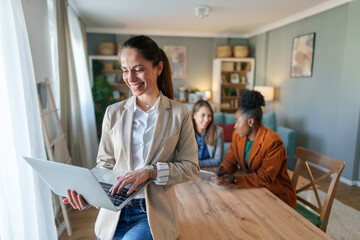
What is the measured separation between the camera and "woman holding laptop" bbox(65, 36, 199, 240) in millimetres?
876

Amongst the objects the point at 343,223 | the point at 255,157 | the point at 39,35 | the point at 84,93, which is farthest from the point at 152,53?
the point at 84,93

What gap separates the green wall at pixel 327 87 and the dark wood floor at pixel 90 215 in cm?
33

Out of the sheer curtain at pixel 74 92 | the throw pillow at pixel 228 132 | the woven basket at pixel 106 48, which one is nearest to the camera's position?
the sheer curtain at pixel 74 92

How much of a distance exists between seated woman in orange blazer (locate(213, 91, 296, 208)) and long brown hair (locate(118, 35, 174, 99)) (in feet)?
2.23

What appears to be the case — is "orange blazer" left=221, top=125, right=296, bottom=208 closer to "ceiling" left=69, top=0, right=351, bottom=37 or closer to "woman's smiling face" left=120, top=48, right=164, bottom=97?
"woman's smiling face" left=120, top=48, right=164, bottom=97

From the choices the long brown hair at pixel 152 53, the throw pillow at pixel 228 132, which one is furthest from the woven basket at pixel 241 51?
the long brown hair at pixel 152 53

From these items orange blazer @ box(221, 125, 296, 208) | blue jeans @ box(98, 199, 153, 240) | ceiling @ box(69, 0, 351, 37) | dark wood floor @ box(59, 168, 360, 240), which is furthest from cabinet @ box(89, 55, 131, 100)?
blue jeans @ box(98, 199, 153, 240)

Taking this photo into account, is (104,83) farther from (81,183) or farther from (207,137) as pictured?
(81,183)

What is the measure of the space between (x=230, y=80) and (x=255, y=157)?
4.73m

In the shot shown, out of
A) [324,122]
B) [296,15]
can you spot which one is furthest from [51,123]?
[296,15]

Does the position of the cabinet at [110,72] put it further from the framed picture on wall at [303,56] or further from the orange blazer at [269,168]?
the orange blazer at [269,168]

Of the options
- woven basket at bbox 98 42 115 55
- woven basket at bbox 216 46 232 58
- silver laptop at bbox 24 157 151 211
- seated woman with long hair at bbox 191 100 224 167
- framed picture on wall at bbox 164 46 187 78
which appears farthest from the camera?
framed picture on wall at bbox 164 46 187 78

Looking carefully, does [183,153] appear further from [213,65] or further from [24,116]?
[213,65]

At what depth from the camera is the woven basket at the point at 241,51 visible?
5.63m
